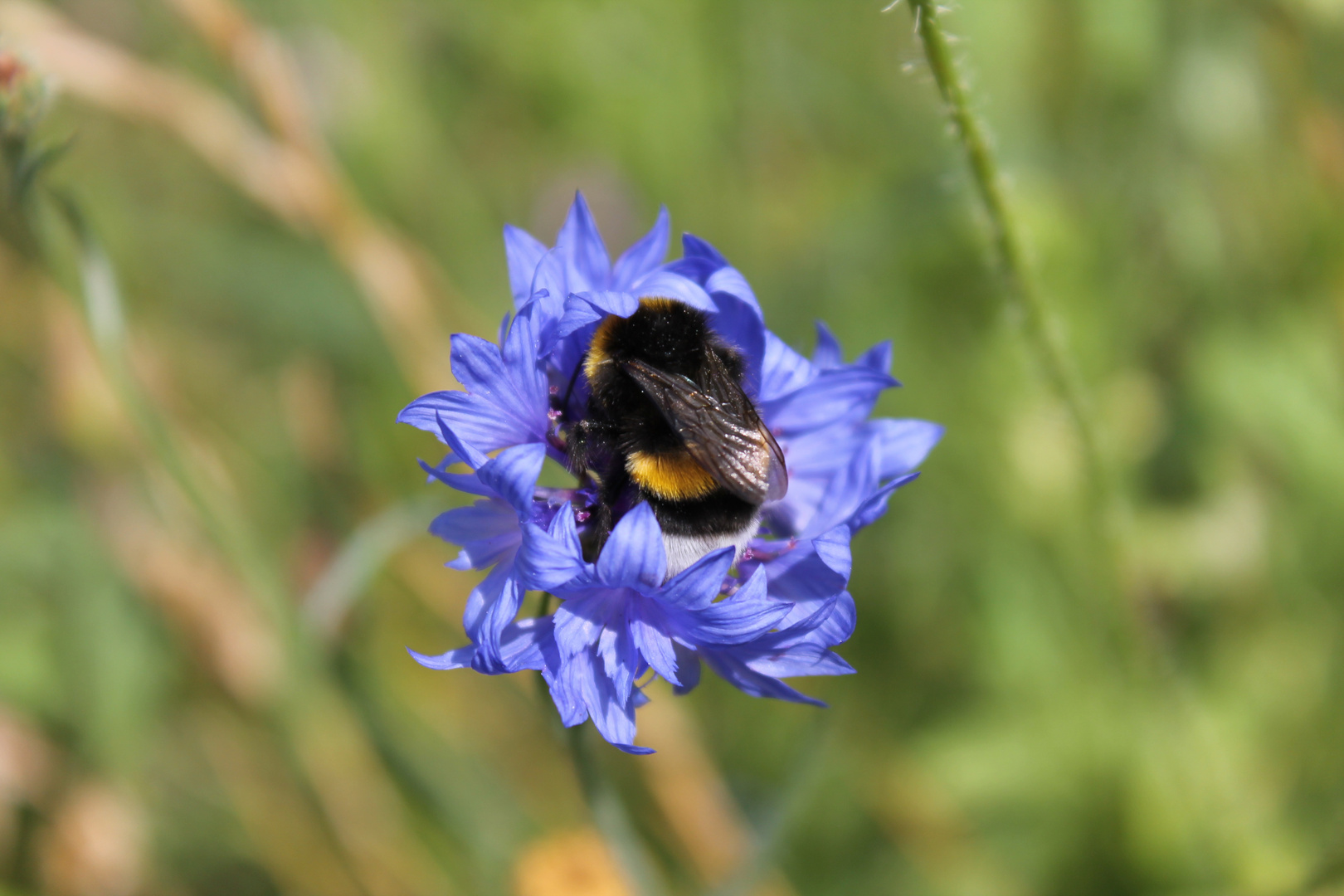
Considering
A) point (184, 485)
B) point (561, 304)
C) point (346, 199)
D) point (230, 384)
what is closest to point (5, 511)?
point (230, 384)

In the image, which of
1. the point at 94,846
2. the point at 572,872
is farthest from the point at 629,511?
the point at 94,846

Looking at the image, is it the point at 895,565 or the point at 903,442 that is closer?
the point at 903,442

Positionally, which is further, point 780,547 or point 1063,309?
point 1063,309

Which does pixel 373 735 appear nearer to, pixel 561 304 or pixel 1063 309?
pixel 561 304

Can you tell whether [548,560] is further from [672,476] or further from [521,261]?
[521,261]

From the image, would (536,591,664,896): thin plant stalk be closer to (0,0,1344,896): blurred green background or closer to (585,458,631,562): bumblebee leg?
(585,458,631,562): bumblebee leg

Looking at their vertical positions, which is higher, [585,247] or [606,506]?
[585,247]

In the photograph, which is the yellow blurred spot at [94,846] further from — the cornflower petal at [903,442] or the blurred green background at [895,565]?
the cornflower petal at [903,442]
